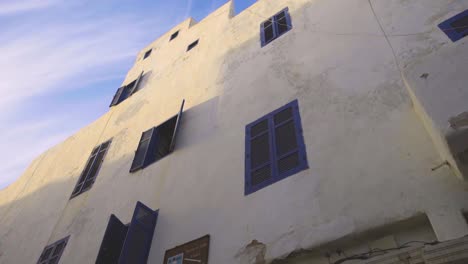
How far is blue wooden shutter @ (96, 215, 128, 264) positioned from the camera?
541 centimetres

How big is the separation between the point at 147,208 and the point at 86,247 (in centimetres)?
160

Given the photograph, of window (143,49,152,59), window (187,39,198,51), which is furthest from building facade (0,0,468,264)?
window (143,49,152,59)

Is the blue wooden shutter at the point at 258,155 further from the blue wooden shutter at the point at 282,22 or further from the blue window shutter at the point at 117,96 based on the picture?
the blue window shutter at the point at 117,96

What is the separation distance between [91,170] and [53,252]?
218cm

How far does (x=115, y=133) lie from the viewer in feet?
31.4

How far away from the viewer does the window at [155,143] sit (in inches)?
286

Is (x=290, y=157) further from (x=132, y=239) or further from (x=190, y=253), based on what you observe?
(x=132, y=239)

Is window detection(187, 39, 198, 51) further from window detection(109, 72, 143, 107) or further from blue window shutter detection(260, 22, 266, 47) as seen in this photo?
blue window shutter detection(260, 22, 266, 47)

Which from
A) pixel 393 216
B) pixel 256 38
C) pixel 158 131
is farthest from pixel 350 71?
pixel 158 131

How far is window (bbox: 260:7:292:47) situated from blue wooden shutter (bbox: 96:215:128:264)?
4577 mm

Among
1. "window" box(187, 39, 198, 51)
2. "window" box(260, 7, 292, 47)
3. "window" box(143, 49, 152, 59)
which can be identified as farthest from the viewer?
"window" box(143, 49, 152, 59)

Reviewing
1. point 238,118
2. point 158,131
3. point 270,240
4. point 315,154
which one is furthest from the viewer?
point 158,131

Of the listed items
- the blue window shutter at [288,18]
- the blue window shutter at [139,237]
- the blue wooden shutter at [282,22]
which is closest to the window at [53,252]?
the blue window shutter at [139,237]

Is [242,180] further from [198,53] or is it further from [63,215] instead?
[198,53]
